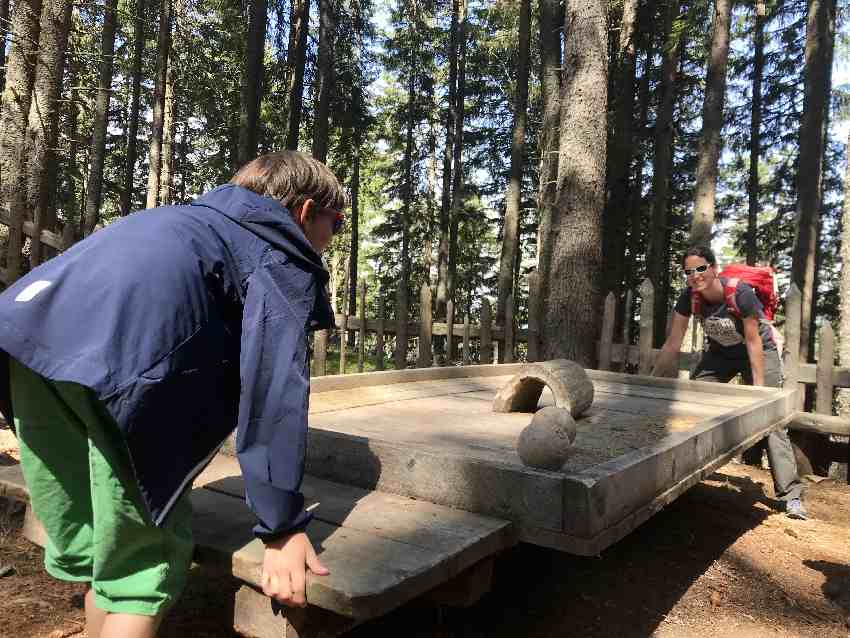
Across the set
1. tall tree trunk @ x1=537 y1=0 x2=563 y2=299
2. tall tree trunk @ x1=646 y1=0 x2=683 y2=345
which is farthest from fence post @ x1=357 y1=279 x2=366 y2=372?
tall tree trunk @ x1=646 y1=0 x2=683 y2=345

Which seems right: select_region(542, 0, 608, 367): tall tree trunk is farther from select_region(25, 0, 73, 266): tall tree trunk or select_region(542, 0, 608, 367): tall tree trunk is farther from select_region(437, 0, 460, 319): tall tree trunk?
select_region(437, 0, 460, 319): tall tree trunk

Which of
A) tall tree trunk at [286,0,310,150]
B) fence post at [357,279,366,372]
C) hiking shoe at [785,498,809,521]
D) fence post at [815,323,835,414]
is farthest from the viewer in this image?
tall tree trunk at [286,0,310,150]

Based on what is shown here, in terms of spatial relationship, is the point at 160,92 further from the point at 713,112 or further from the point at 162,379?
the point at 162,379

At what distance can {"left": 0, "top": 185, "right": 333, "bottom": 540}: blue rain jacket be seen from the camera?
56.1 inches

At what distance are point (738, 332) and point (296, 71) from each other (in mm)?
10971

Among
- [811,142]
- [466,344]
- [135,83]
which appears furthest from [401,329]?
[135,83]

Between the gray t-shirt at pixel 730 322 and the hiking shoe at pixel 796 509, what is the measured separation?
3.99 feet

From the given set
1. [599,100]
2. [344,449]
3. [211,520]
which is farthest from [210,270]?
[599,100]

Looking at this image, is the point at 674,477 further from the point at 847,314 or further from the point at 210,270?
the point at 847,314

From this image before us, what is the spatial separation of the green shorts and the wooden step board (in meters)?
0.18

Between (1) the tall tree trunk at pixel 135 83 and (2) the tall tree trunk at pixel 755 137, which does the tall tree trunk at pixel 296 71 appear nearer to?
(1) the tall tree trunk at pixel 135 83

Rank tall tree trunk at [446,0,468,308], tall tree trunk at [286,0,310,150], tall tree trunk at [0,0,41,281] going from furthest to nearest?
1. tall tree trunk at [446,0,468,308]
2. tall tree trunk at [286,0,310,150]
3. tall tree trunk at [0,0,41,281]

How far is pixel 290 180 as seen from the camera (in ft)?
5.81

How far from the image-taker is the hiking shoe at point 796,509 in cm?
493
